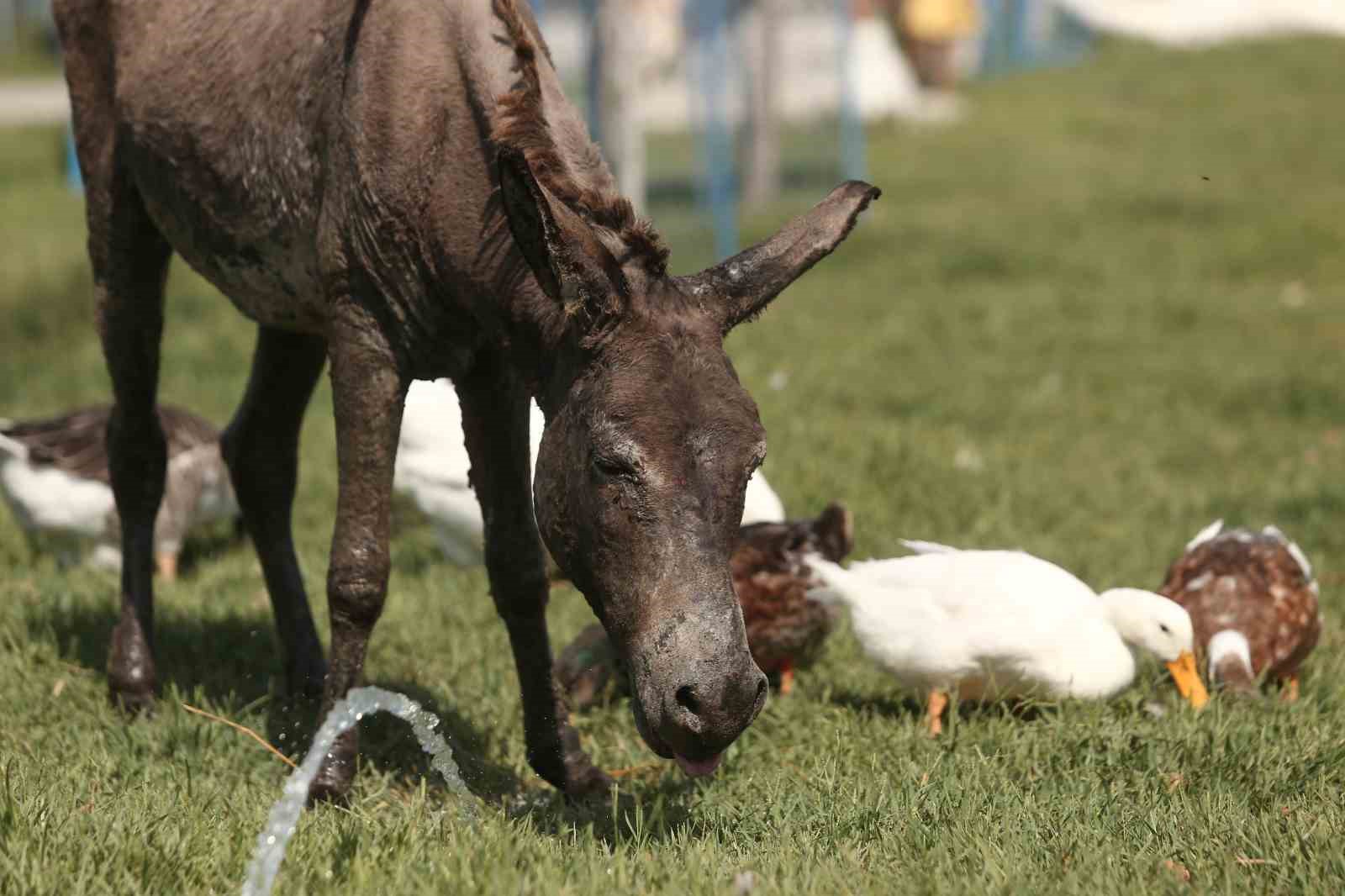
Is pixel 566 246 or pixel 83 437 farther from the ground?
pixel 566 246

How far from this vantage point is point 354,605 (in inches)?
169

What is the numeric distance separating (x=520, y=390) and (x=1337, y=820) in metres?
2.17

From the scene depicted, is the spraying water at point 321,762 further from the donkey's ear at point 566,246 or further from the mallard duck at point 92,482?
the mallard duck at point 92,482

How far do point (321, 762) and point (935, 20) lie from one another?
2476cm

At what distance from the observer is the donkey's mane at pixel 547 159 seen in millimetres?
3568

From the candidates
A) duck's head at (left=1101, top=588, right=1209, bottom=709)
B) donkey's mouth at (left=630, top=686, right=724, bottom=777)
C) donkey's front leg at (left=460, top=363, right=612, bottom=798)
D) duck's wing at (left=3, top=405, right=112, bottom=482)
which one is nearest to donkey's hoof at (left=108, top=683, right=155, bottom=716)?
donkey's front leg at (left=460, top=363, right=612, bottom=798)

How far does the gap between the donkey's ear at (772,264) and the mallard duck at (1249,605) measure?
2262 mm

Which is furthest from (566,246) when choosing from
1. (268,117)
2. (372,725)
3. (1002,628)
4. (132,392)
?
(132,392)

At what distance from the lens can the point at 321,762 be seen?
4.34m

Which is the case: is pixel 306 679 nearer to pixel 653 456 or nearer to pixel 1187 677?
pixel 653 456

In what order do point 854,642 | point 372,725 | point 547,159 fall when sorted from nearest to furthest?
1. point 547,159
2. point 372,725
3. point 854,642

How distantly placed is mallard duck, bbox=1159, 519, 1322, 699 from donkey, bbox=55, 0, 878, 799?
2.06 m

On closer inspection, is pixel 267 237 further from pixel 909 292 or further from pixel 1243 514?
pixel 909 292

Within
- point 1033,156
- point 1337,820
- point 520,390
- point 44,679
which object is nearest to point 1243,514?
point 1337,820
